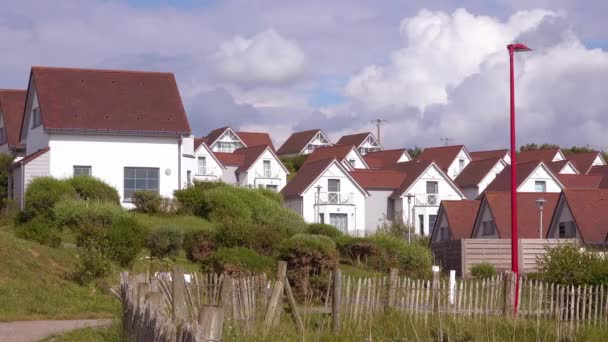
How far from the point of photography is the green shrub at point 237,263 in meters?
25.8

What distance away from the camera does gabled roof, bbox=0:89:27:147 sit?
58.7 metres

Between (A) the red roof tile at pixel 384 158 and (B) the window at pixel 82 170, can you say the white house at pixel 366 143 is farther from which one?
(B) the window at pixel 82 170

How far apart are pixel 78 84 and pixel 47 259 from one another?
23444mm

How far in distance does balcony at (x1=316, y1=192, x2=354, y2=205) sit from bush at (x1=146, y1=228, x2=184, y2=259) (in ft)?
133

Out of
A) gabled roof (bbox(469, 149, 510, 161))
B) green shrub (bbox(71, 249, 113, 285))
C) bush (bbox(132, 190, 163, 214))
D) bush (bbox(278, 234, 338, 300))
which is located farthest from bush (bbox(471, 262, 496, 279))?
gabled roof (bbox(469, 149, 510, 161))

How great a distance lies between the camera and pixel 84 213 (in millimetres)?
36500

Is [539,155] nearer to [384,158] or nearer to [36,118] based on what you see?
[384,158]

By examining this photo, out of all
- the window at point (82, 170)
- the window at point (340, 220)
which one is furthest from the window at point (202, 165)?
the window at point (82, 170)

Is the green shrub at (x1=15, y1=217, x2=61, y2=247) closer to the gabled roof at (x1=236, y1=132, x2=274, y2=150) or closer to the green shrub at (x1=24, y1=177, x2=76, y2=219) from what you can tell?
the green shrub at (x1=24, y1=177, x2=76, y2=219)

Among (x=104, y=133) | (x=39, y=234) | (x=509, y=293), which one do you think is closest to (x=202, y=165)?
(x=104, y=133)

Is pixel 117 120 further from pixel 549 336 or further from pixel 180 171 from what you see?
pixel 549 336

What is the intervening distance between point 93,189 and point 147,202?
346 centimetres

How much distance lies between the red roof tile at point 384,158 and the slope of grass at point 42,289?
75391 millimetres

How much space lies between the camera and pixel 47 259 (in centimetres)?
2806
